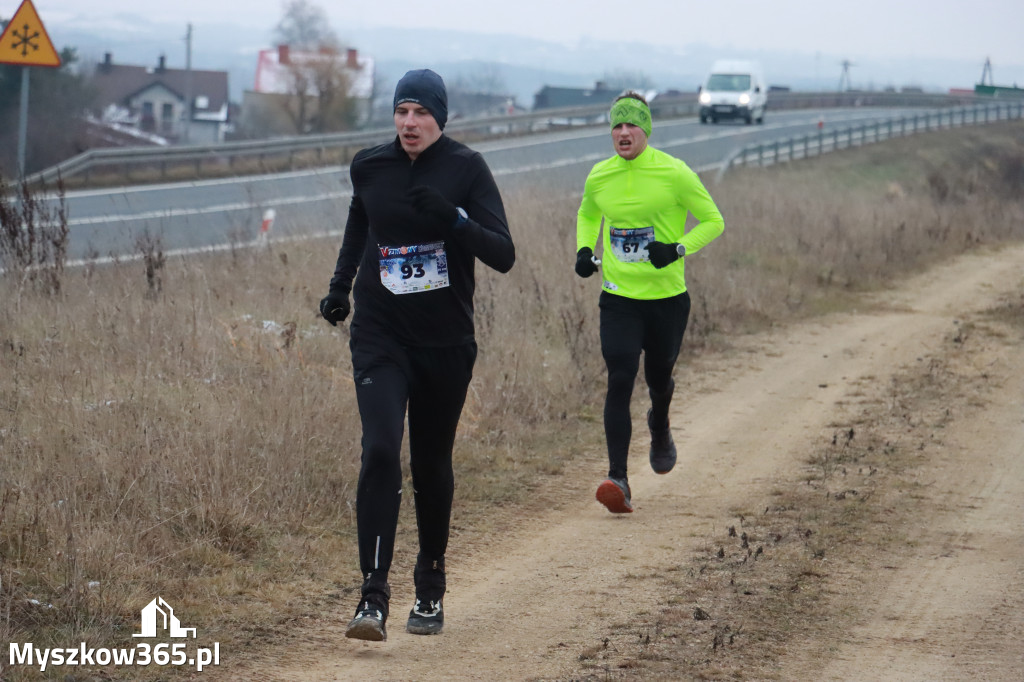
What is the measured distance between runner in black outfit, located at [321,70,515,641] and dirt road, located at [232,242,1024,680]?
570 millimetres

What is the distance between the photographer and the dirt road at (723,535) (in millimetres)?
4523

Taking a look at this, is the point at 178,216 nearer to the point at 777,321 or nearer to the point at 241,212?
the point at 241,212

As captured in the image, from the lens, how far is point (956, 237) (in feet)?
68.3

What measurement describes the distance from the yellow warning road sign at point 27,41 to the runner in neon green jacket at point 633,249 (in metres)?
7.23

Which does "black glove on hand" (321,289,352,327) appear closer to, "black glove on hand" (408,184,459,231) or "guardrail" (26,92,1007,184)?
"black glove on hand" (408,184,459,231)

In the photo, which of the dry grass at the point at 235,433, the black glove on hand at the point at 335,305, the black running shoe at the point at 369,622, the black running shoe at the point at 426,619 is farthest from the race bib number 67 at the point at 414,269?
the dry grass at the point at 235,433

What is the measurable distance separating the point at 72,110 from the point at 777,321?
1954 inches

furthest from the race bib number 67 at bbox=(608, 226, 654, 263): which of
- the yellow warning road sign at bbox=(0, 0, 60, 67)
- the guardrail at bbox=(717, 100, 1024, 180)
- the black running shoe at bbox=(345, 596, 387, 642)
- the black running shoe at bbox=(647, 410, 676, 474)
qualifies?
the guardrail at bbox=(717, 100, 1024, 180)

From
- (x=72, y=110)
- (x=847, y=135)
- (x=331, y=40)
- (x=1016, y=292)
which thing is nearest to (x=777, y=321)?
(x=1016, y=292)

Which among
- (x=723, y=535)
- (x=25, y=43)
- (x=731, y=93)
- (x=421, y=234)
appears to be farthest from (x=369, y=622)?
(x=731, y=93)

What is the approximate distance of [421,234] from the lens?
14.6 ft

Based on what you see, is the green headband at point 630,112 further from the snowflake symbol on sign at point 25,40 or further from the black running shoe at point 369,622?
the snowflake symbol on sign at point 25,40

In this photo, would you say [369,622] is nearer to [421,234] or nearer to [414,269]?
[414,269]

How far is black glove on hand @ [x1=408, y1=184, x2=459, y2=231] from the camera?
4.25 m
